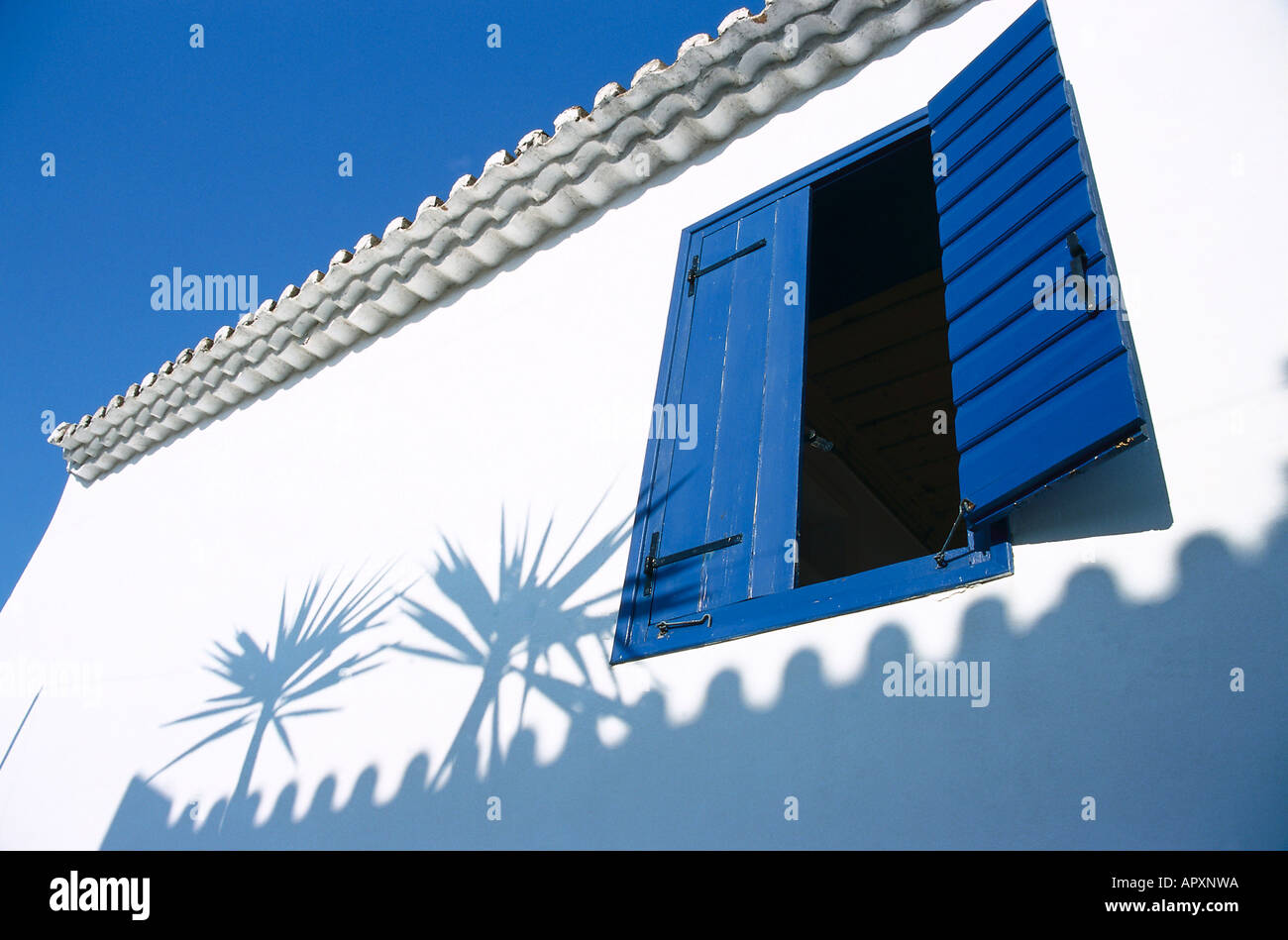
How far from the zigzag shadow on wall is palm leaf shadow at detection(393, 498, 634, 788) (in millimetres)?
181

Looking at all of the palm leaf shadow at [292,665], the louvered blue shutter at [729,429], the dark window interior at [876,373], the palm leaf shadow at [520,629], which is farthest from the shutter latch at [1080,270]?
the palm leaf shadow at [292,665]

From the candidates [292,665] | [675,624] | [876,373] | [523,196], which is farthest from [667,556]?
[876,373]

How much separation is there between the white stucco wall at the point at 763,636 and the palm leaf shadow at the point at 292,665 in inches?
3.1

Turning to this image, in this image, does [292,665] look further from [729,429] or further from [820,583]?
[820,583]

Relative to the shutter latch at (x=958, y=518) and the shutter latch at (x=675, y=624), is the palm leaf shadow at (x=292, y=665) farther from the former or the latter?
the shutter latch at (x=958, y=518)

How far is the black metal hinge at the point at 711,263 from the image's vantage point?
12.1 ft

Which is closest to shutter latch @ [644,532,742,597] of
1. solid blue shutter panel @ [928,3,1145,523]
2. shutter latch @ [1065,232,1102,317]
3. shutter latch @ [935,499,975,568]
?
shutter latch @ [935,499,975,568]

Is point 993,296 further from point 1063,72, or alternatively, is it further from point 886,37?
point 886,37

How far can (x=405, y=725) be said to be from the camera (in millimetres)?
3418

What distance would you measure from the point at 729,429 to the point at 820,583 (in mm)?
800

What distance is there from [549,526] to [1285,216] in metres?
2.45
